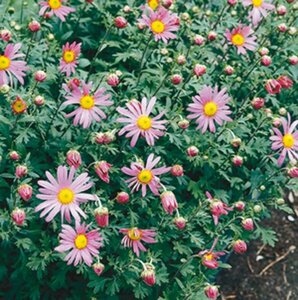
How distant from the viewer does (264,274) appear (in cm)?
424

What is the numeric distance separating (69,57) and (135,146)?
1.78 feet

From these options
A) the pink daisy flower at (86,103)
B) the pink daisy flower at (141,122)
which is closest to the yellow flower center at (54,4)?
the pink daisy flower at (86,103)

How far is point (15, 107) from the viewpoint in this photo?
280 centimetres

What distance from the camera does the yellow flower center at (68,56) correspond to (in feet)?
10.0

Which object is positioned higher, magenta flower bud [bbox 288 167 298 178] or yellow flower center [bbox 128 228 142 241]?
magenta flower bud [bbox 288 167 298 178]

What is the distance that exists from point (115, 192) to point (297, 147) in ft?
3.03

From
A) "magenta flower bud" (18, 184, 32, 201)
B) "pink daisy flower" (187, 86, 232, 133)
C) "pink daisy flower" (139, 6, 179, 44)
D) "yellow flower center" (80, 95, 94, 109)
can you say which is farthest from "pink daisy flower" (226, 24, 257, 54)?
"magenta flower bud" (18, 184, 32, 201)

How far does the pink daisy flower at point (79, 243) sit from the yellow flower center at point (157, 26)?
42.6 inches

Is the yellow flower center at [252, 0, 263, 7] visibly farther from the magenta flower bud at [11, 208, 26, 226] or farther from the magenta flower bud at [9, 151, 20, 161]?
the magenta flower bud at [11, 208, 26, 226]

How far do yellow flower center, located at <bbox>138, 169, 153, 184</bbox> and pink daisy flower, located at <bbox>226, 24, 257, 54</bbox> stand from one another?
1.01 metres

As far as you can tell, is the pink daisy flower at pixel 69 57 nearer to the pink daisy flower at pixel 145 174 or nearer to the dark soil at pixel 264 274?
the pink daisy flower at pixel 145 174

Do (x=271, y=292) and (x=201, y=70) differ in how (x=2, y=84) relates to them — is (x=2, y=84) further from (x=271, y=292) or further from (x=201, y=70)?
(x=271, y=292)

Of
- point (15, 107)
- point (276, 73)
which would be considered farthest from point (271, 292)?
point (15, 107)

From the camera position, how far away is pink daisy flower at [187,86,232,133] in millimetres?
3067
